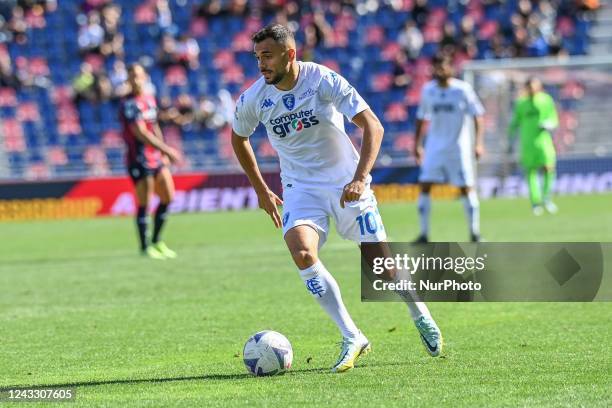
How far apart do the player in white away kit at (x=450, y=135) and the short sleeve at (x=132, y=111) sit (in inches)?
151

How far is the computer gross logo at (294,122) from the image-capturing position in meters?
7.60

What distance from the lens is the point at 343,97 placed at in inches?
294

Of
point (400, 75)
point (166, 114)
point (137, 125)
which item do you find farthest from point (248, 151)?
point (400, 75)

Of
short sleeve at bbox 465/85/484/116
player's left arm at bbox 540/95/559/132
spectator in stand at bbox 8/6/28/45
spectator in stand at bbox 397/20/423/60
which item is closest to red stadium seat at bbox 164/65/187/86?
spectator in stand at bbox 8/6/28/45

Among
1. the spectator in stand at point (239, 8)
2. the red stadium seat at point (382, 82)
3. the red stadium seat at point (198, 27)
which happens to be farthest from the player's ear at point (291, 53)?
the red stadium seat at point (198, 27)

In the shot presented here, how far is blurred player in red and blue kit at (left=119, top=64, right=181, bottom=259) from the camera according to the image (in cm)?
1555

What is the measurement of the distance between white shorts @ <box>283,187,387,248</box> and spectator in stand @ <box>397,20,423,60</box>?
24.9 m

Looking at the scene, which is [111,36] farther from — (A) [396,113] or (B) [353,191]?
(B) [353,191]

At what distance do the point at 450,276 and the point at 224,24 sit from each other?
2657 centimetres

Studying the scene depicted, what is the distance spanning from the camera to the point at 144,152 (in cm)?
1591

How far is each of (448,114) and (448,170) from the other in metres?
0.78

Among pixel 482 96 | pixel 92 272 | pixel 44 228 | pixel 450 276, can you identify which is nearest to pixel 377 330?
pixel 450 276

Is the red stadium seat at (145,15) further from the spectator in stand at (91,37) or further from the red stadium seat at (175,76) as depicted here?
the red stadium seat at (175,76)

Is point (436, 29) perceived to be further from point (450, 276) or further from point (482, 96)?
point (450, 276)
